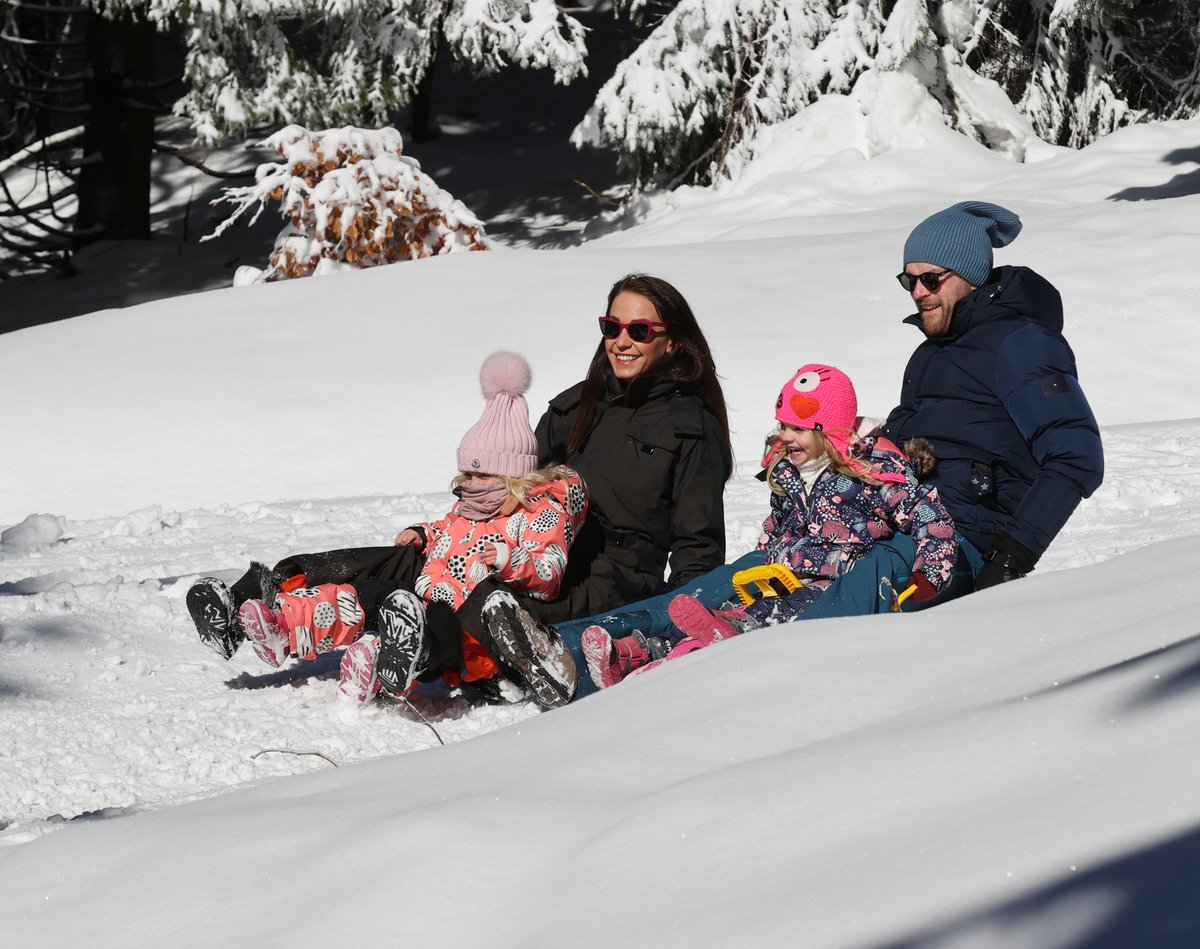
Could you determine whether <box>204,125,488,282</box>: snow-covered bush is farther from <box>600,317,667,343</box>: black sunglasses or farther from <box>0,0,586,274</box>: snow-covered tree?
<box>600,317,667,343</box>: black sunglasses

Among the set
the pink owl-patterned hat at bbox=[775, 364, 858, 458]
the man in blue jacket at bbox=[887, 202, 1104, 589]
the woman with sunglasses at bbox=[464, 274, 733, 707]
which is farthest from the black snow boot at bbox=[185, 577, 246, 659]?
the man in blue jacket at bbox=[887, 202, 1104, 589]

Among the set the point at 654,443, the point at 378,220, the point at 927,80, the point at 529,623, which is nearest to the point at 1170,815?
the point at 529,623

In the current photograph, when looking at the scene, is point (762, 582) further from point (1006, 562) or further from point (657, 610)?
point (1006, 562)

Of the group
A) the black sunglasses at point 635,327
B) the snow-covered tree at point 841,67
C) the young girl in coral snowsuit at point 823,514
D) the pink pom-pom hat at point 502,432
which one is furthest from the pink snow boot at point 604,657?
the snow-covered tree at point 841,67

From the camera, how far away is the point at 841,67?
1267 cm

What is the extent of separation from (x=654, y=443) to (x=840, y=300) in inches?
191

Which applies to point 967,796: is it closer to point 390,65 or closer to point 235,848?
point 235,848

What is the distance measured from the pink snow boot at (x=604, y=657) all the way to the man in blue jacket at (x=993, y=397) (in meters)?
0.92

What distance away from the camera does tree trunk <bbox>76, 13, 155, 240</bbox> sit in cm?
1442

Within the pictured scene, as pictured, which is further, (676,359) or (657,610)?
(676,359)

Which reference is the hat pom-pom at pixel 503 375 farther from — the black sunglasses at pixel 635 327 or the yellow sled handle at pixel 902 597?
the yellow sled handle at pixel 902 597

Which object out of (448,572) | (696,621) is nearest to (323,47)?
(448,572)

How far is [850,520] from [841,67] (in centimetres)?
1010

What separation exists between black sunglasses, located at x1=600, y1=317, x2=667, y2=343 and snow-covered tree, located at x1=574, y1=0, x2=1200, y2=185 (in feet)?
29.7
